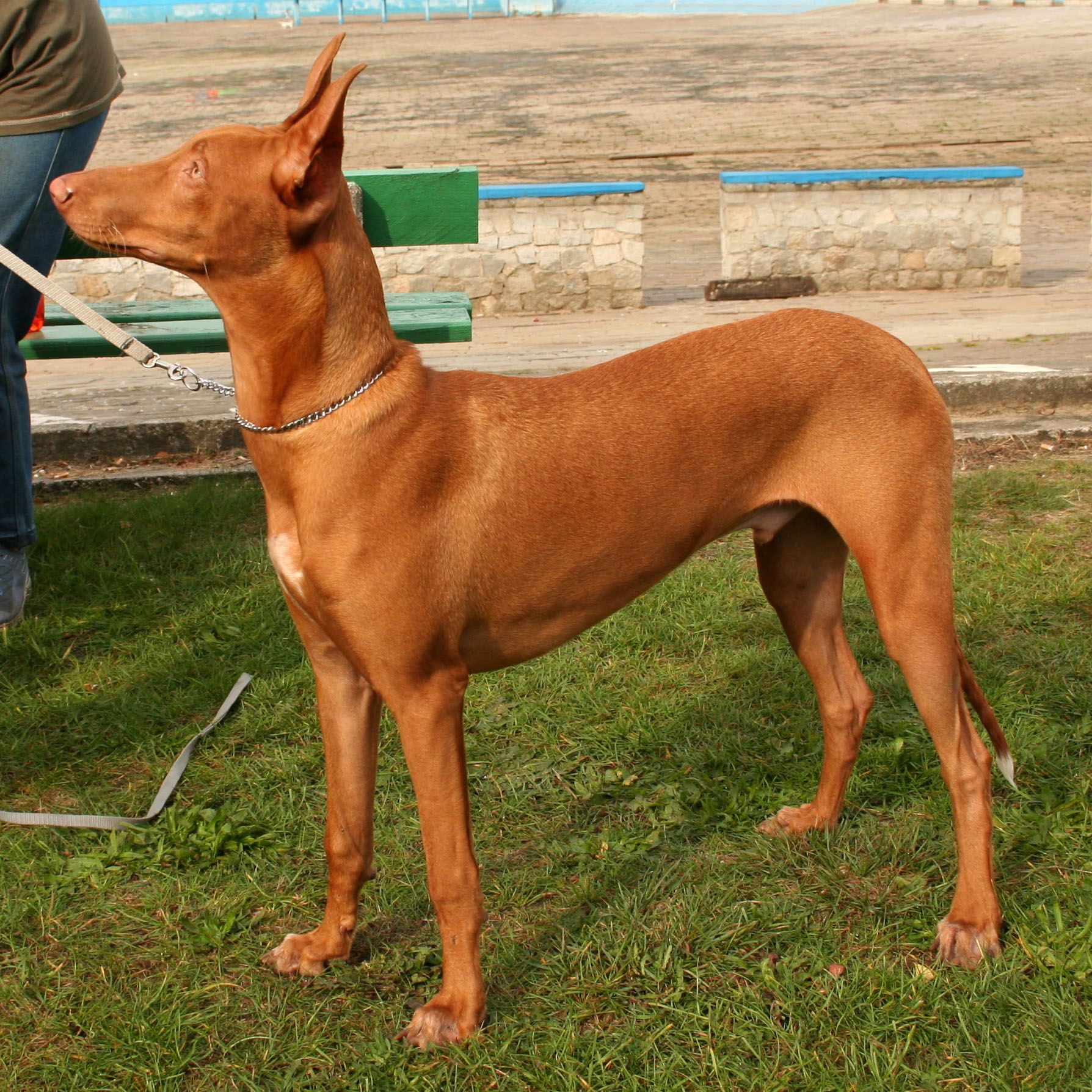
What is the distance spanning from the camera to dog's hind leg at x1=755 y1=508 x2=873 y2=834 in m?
3.29

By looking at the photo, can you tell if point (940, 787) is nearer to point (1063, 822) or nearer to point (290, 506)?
point (1063, 822)

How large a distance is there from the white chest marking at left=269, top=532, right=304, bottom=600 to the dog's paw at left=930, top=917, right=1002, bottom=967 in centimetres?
174

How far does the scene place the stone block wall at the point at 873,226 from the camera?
37.9 feet

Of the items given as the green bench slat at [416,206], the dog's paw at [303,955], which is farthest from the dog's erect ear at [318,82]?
the green bench slat at [416,206]

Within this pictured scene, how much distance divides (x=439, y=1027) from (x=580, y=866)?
75cm

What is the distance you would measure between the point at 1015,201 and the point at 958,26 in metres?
35.9

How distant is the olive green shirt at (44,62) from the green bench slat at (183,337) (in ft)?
3.87

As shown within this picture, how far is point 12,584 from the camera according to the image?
4.46 m

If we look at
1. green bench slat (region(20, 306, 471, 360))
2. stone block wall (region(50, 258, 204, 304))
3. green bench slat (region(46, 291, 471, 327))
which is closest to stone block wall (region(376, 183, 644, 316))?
stone block wall (region(50, 258, 204, 304))

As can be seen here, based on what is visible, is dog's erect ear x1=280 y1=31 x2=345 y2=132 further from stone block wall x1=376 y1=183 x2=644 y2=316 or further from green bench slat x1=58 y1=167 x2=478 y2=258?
stone block wall x1=376 y1=183 x2=644 y2=316

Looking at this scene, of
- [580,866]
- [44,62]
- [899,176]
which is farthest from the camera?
→ [899,176]

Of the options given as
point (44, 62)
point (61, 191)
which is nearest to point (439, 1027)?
point (61, 191)

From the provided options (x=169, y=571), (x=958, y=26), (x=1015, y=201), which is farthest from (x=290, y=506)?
(x=958, y=26)

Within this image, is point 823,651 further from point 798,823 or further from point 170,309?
point 170,309
